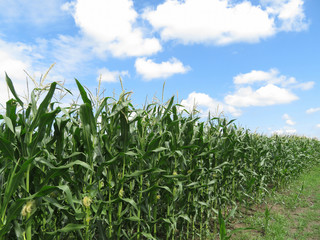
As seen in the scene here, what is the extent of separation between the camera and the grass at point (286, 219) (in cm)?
572

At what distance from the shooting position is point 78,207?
3.08m

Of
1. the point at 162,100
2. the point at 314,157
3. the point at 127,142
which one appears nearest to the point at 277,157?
the point at 162,100

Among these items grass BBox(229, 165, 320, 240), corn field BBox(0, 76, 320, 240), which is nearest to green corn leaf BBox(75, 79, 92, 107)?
corn field BBox(0, 76, 320, 240)

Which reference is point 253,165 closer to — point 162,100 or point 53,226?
point 162,100

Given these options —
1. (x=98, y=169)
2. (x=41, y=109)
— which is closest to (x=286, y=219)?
(x=98, y=169)

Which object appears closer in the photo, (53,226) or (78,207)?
(78,207)

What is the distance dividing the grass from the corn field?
93 centimetres

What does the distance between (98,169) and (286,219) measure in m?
5.61

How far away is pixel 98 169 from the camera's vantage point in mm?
3014

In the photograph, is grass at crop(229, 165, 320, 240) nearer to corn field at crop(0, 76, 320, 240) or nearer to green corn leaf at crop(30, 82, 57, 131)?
corn field at crop(0, 76, 320, 240)

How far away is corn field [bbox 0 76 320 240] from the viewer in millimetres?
2486

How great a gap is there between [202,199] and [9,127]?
396 centimetres

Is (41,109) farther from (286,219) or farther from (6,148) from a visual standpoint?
(286,219)

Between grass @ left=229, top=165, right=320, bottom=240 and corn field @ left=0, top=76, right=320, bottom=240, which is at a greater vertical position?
corn field @ left=0, top=76, right=320, bottom=240
